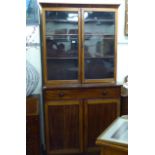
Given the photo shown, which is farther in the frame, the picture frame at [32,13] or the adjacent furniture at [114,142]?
the picture frame at [32,13]

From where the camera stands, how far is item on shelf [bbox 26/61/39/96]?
275 centimetres

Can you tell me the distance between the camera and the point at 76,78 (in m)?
2.89

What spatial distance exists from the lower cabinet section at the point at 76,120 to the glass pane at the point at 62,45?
0.93 ft

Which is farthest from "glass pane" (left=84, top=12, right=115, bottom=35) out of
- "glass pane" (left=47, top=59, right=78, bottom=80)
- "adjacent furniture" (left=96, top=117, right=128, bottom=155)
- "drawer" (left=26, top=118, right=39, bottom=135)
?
"adjacent furniture" (left=96, top=117, right=128, bottom=155)

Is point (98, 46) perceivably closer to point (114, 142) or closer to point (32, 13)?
point (32, 13)

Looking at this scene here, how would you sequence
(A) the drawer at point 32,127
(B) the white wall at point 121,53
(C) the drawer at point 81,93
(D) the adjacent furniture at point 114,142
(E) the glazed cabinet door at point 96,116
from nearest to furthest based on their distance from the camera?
(D) the adjacent furniture at point 114,142 → (A) the drawer at point 32,127 → (C) the drawer at point 81,93 → (E) the glazed cabinet door at point 96,116 → (B) the white wall at point 121,53

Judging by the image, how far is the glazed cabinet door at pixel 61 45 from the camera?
2.77 metres

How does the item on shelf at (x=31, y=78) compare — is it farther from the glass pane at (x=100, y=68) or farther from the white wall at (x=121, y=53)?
the glass pane at (x=100, y=68)

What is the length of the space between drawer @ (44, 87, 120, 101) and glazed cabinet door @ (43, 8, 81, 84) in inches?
5.9

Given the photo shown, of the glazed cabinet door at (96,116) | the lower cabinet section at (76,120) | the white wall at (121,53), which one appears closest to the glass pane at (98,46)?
the white wall at (121,53)

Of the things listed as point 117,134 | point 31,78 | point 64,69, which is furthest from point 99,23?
point 117,134
